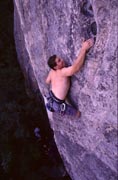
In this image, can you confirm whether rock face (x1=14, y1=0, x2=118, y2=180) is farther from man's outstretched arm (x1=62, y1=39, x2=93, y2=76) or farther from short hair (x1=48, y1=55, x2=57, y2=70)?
short hair (x1=48, y1=55, x2=57, y2=70)

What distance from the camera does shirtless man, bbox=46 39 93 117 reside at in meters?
4.89

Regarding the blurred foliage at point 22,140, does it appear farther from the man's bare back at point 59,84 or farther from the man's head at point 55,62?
the man's head at point 55,62

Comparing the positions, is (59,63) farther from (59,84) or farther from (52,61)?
(59,84)

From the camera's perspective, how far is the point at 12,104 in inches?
362

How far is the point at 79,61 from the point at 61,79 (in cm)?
53

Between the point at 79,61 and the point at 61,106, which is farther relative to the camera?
the point at 61,106

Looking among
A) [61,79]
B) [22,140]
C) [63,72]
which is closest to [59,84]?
[61,79]

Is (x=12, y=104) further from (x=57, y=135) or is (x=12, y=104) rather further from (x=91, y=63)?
(x=91, y=63)

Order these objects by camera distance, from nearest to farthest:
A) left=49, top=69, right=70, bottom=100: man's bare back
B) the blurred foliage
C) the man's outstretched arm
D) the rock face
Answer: the rock face < the man's outstretched arm < left=49, top=69, right=70, bottom=100: man's bare back < the blurred foliage

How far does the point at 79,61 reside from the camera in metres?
4.90

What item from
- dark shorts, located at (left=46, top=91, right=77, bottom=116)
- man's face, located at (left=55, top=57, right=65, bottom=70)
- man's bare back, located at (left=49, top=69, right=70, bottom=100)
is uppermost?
man's face, located at (left=55, top=57, right=65, bottom=70)

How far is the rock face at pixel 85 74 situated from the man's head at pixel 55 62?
0.59 ft

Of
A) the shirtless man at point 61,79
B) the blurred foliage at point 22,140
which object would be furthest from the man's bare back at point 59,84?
the blurred foliage at point 22,140

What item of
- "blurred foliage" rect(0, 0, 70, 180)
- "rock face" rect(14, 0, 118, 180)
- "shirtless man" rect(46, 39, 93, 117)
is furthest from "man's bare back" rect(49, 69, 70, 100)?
"blurred foliage" rect(0, 0, 70, 180)
